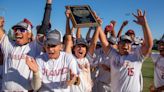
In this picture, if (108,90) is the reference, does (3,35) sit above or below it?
above

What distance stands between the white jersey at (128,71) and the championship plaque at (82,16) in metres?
0.98

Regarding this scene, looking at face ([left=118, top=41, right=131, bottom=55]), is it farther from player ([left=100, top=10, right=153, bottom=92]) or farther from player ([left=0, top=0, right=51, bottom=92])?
player ([left=0, top=0, right=51, bottom=92])

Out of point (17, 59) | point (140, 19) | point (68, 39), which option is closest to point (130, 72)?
point (140, 19)

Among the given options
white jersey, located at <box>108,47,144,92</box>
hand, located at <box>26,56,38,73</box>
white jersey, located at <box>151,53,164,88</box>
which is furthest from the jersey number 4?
hand, located at <box>26,56,38,73</box>

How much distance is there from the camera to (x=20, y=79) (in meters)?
6.11

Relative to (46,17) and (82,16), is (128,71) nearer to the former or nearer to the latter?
(82,16)

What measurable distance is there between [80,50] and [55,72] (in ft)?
5.04

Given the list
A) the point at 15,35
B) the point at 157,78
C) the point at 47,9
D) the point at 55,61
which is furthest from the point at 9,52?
the point at 157,78

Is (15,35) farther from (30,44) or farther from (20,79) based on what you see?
(20,79)

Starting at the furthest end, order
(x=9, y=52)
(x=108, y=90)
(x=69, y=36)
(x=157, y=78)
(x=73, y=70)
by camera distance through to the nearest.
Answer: (x=108, y=90) → (x=157, y=78) → (x=69, y=36) → (x=9, y=52) → (x=73, y=70)

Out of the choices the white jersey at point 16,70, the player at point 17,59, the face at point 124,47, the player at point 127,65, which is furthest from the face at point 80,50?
the white jersey at point 16,70

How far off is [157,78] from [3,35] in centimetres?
334

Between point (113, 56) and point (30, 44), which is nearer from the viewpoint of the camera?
point (30, 44)

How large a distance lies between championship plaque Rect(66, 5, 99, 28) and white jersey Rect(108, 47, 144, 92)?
979 millimetres
